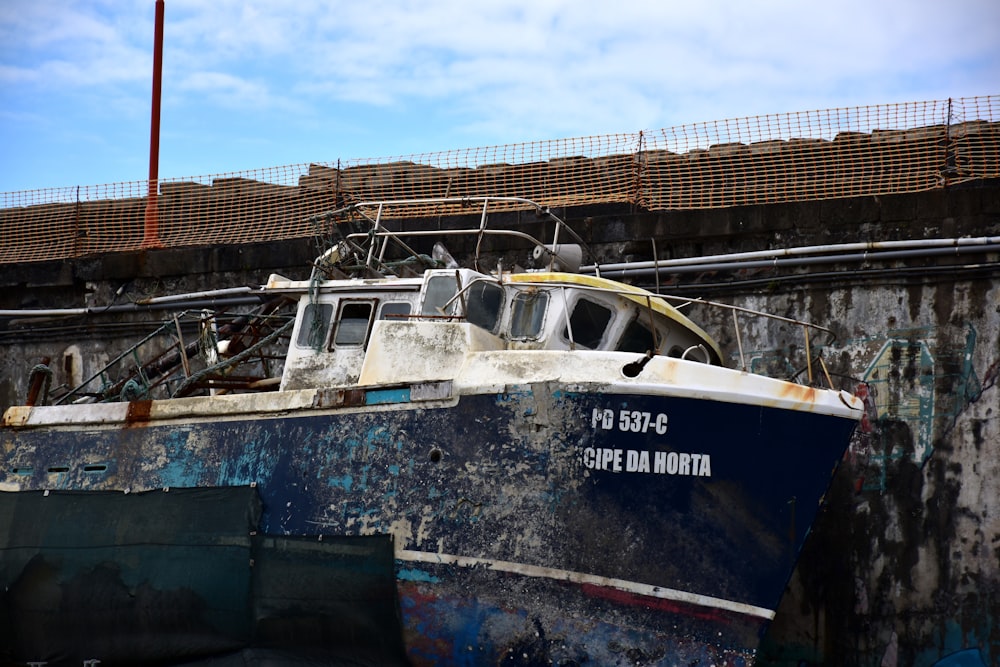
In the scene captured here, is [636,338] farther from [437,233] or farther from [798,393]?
[437,233]

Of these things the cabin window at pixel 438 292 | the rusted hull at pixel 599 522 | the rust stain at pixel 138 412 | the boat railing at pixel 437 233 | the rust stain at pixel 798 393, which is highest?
the boat railing at pixel 437 233

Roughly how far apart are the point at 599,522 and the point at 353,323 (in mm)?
2981

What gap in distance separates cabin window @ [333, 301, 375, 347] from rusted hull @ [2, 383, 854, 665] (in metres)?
1.48

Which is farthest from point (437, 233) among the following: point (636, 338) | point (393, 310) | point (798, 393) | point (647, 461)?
point (798, 393)

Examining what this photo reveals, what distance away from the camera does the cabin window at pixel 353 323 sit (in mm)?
10055

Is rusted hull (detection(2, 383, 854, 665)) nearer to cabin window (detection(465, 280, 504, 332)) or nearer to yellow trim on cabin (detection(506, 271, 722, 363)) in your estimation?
cabin window (detection(465, 280, 504, 332))

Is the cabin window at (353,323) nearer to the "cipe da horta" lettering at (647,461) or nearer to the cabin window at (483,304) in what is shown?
the cabin window at (483,304)

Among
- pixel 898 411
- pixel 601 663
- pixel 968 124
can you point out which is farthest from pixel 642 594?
pixel 968 124

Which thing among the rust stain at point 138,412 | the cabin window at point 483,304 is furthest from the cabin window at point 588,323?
the rust stain at point 138,412

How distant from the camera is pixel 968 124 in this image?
433 inches

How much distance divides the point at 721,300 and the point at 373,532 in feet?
14.1

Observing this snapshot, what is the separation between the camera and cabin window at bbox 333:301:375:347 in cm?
1005

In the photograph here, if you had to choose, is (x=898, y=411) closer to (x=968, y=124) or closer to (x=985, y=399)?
(x=985, y=399)

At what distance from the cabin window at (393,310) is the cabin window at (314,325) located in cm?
Result: 51
